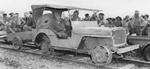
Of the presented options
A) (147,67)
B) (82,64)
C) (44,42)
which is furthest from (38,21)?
(147,67)

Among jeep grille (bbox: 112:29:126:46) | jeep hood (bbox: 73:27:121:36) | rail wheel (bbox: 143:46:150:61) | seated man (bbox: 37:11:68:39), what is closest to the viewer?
jeep hood (bbox: 73:27:121:36)

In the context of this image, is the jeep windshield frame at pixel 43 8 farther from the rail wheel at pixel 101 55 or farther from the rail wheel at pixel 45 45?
the rail wheel at pixel 101 55

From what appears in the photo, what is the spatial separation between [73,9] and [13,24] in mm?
4509

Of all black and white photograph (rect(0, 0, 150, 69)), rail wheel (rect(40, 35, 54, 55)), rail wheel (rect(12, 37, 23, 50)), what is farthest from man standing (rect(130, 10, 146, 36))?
rail wheel (rect(12, 37, 23, 50))

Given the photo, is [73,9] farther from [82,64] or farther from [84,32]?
[82,64]

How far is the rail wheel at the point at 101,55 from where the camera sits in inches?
283

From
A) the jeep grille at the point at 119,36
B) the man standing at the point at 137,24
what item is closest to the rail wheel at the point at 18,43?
the jeep grille at the point at 119,36

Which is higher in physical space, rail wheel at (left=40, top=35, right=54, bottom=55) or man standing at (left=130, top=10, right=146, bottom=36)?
man standing at (left=130, top=10, right=146, bottom=36)

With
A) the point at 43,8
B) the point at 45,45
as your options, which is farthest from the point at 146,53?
the point at 43,8

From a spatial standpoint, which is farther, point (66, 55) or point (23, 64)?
point (66, 55)

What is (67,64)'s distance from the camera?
26.5 feet

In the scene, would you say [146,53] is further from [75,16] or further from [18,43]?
[18,43]

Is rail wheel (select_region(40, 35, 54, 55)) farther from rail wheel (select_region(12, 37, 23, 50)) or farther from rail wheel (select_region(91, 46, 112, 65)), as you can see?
rail wheel (select_region(91, 46, 112, 65))

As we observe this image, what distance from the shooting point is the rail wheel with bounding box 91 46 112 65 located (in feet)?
23.6
